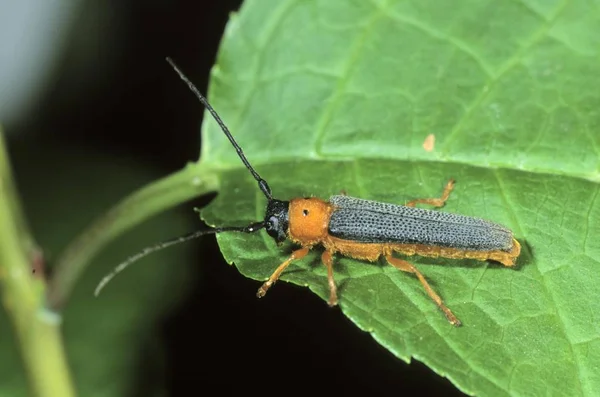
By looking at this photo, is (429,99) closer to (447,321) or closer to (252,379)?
(447,321)

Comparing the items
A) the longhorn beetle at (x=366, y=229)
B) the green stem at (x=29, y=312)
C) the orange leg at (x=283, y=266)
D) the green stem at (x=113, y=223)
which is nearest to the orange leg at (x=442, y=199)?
the longhorn beetle at (x=366, y=229)

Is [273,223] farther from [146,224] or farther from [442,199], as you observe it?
[146,224]

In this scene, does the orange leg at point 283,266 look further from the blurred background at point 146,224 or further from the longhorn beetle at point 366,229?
the blurred background at point 146,224

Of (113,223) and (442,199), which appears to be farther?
(442,199)

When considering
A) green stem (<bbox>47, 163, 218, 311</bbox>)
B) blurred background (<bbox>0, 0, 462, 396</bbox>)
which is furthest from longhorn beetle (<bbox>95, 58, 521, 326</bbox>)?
blurred background (<bbox>0, 0, 462, 396</bbox>)

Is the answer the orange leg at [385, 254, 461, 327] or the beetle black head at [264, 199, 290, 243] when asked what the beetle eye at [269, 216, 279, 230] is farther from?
the orange leg at [385, 254, 461, 327]

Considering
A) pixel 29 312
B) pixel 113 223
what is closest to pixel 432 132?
pixel 113 223

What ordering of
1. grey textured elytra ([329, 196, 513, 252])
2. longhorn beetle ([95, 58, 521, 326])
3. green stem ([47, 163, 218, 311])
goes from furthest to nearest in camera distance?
grey textured elytra ([329, 196, 513, 252]), longhorn beetle ([95, 58, 521, 326]), green stem ([47, 163, 218, 311])
